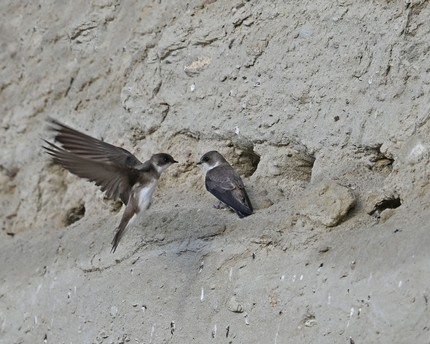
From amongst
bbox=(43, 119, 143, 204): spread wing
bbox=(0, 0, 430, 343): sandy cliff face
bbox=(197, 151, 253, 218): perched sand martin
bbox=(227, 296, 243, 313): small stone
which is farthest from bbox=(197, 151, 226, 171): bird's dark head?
bbox=(227, 296, 243, 313): small stone

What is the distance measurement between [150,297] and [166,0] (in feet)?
6.03

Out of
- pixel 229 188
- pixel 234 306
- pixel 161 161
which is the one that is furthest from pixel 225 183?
pixel 234 306

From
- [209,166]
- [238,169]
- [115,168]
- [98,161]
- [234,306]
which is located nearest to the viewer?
[234,306]

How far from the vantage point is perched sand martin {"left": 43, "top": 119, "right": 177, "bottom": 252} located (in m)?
5.67

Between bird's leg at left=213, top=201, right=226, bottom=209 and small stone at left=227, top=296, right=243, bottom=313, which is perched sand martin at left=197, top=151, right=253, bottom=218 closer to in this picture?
bird's leg at left=213, top=201, right=226, bottom=209

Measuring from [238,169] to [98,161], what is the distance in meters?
0.90

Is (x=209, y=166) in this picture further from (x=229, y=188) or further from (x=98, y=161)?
(x=98, y=161)

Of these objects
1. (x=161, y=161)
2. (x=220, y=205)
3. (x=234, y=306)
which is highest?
(x=161, y=161)

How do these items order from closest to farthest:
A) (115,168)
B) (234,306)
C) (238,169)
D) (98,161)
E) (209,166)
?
1. (234,306)
2. (98,161)
3. (115,168)
4. (209,166)
5. (238,169)

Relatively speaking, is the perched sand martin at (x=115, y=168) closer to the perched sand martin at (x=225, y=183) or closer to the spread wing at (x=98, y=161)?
the spread wing at (x=98, y=161)

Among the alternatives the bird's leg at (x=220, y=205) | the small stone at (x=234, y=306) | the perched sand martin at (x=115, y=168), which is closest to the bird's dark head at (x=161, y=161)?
the perched sand martin at (x=115, y=168)

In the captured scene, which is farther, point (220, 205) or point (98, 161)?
point (220, 205)

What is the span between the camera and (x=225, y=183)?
586 centimetres

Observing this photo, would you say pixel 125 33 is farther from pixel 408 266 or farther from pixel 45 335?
pixel 408 266
